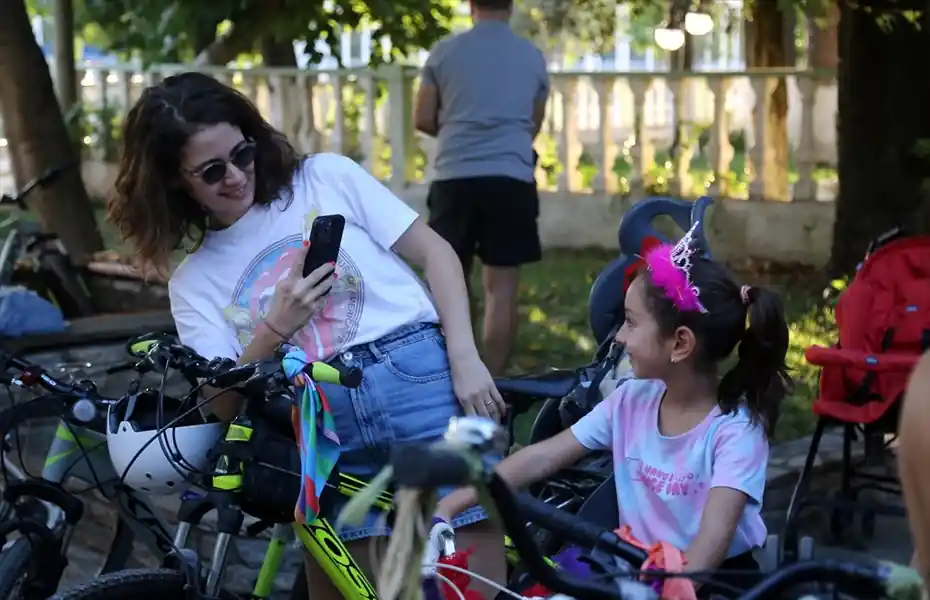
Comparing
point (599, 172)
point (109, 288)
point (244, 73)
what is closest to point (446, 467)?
point (109, 288)

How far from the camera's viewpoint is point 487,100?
642cm

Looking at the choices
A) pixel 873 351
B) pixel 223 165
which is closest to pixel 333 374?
pixel 223 165

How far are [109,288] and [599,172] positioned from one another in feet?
17.4

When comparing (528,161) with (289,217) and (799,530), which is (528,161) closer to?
(799,530)

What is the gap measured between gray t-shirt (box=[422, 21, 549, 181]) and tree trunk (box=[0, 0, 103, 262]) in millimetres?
2113

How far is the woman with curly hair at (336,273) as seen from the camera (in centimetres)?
273

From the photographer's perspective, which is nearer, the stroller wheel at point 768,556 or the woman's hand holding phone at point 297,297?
the woman's hand holding phone at point 297,297

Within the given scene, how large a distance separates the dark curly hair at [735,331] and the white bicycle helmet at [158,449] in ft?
3.00

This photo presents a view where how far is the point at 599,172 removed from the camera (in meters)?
11.4

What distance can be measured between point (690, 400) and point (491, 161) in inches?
153

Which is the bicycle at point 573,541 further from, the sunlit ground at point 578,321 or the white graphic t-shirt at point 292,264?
the sunlit ground at point 578,321

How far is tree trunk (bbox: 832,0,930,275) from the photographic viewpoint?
797 cm

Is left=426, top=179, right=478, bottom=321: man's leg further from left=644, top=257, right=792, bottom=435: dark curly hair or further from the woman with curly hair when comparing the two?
left=644, top=257, right=792, bottom=435: dark curly hair

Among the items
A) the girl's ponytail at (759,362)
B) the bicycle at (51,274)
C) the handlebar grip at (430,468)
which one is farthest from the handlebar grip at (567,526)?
the bicycle at (51,274)
